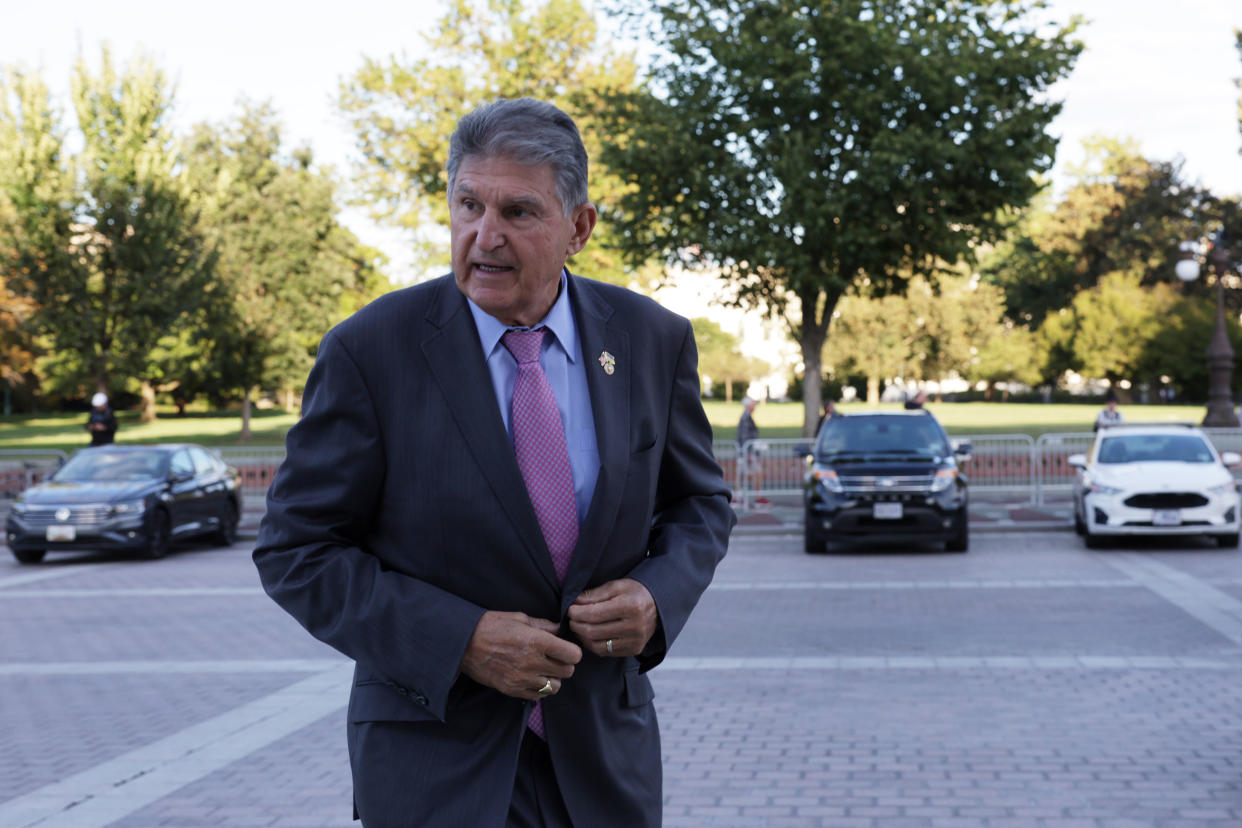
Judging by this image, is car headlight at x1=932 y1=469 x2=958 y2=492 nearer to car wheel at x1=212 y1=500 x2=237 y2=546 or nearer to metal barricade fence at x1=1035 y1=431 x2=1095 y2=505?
metal barricade fence at x1=1035 y1=431 x2=1095 y2=505

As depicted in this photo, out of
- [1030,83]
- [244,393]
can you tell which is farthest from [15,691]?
[244,393]

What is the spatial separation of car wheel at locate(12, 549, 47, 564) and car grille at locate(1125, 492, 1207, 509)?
13110mm

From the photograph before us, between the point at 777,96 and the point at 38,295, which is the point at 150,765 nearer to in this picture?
the point at 777,96

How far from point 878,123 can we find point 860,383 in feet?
224

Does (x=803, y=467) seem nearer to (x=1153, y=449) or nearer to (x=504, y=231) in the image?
(x=1153, y=449)

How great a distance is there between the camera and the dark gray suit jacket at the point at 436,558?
2.29 metres

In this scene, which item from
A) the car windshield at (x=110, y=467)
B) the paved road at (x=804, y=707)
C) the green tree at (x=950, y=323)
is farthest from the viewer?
the green tree at (x=950, y=323)

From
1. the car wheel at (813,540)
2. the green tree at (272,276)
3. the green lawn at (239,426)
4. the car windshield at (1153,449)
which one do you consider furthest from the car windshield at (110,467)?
the green tree at (272,276)

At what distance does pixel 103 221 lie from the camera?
110 ft

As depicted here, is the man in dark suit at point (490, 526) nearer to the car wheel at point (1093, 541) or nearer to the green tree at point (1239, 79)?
the car wheel at point (1093, 541)

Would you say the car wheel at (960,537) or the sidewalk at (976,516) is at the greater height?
the car wheel at (960,537)

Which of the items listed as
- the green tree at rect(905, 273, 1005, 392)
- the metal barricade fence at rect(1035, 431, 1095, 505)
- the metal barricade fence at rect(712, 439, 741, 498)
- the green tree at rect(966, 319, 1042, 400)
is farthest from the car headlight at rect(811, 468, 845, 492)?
the green tree at rect(966, 319, 1042, 400)

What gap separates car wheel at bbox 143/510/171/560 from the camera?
A: 17.5m

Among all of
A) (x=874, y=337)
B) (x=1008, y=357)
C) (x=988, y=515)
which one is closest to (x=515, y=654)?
(x=988, y=515)
